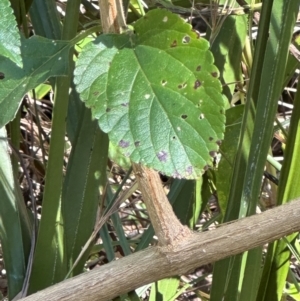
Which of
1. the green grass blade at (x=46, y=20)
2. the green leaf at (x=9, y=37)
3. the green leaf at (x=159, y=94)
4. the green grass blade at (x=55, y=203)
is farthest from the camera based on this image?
the green grass blade at (x=46, y=20)

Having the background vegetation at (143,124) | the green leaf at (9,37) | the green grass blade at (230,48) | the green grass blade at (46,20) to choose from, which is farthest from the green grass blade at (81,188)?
the green leaf at (9,37)

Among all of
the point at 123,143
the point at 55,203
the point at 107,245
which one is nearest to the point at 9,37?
the point at 123,143

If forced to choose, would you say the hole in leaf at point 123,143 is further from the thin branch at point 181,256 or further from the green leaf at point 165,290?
the green leaf at point 165,290

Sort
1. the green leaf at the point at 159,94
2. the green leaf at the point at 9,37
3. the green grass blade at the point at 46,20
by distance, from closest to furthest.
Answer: the green leaf at the point at 9,37 → the green leaf at the point at 159,94 → the green grass blade at the point at 46,20

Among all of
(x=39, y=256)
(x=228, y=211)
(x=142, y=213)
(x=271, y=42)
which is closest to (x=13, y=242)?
(x=39, y=256)

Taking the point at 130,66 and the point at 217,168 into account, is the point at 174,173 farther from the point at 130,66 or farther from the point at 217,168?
the point at 217,168

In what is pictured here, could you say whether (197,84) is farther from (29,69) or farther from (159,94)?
(29,69)

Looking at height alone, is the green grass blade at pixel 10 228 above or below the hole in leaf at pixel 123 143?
below

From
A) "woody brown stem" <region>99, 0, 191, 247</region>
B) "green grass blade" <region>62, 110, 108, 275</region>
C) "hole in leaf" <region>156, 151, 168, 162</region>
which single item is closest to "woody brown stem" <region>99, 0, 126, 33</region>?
"woody brown stem" <region>99, 0, 191, 247</region>

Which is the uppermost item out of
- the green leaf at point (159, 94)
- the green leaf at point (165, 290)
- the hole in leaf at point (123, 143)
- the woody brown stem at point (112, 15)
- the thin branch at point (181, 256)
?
the woody brown stem at point (112, 15)
